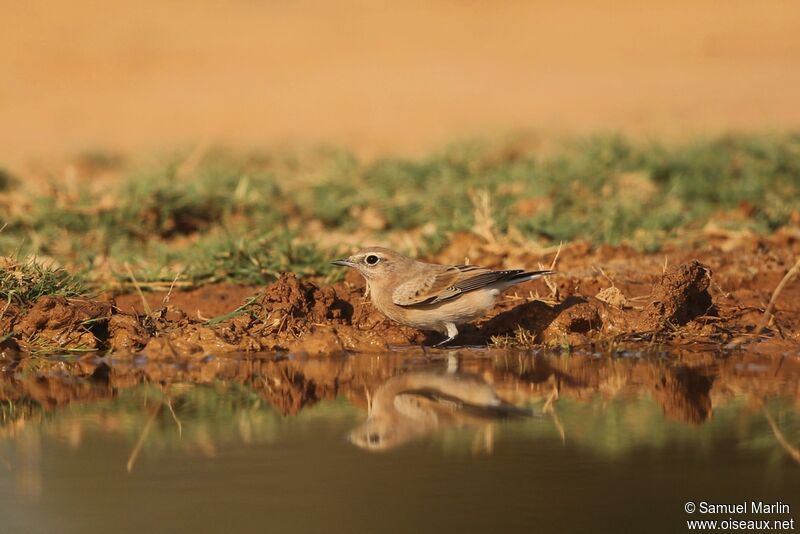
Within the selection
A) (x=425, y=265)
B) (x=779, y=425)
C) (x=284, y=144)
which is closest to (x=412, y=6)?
(x=284, y=144)

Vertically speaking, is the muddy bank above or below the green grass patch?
below

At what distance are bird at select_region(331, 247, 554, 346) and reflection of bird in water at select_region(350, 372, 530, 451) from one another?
96 centimetres

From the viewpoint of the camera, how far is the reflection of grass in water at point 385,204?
10625mm

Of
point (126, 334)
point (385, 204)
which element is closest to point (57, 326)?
point (126, 334)

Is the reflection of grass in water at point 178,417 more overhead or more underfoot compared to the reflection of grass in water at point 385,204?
more underfoot

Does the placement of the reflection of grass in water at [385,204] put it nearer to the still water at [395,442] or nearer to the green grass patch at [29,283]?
the green grass patch at [29,283]

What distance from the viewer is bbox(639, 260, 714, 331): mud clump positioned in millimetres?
8266

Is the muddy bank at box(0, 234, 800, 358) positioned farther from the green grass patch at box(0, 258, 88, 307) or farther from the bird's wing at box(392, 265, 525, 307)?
the bird's wing at box(392, 265, 525, 307)

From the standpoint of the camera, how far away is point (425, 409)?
640 cm

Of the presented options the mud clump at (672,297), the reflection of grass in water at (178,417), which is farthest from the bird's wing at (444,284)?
the reflection of grass in water at (178,417)

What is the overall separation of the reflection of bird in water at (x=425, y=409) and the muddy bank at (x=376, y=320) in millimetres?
1356

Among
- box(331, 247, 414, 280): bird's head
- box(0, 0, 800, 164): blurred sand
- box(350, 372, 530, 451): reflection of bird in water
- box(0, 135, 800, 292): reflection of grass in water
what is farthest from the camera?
box(0, 0, 800, 164): blurred sand

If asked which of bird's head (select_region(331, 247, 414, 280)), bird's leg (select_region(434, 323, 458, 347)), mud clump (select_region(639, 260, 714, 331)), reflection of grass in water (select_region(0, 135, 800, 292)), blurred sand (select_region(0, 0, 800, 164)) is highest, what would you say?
blurred sand (select_region(0, 0, 800, 164))

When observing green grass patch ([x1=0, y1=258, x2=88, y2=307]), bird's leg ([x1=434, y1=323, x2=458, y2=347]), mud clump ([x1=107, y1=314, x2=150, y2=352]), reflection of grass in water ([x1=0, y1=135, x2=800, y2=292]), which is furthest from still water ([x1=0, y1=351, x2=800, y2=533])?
reflection of grass in water ([x1=0, y1=135, x2=800, y2=292])
